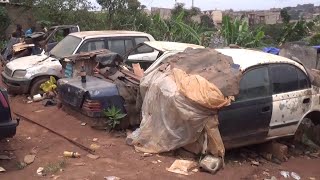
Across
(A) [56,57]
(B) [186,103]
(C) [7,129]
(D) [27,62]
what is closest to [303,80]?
(B) [186,103]

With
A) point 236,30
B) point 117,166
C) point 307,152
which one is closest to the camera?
point 117,166

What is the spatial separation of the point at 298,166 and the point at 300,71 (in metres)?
1.57

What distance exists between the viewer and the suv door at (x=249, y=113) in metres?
6.25

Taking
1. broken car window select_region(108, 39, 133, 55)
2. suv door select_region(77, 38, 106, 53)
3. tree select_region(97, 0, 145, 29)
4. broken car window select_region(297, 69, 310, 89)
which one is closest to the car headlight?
suv door select_region(77, 38, 106, 53)

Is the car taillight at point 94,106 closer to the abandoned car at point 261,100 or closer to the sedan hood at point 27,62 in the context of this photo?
the abandoned car at point 261,100

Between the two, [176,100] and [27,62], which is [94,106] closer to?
[176,100]

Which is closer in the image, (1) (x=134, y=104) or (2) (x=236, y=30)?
(1) (x=134, y=104)

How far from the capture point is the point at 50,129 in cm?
729

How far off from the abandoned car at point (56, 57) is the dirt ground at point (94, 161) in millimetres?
1952

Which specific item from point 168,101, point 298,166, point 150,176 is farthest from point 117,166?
point 298,166

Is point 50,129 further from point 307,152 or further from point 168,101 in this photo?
point 307,152

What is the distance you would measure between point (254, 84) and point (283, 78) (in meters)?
0.65

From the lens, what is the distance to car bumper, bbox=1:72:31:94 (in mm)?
9609

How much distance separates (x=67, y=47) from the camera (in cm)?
1032
